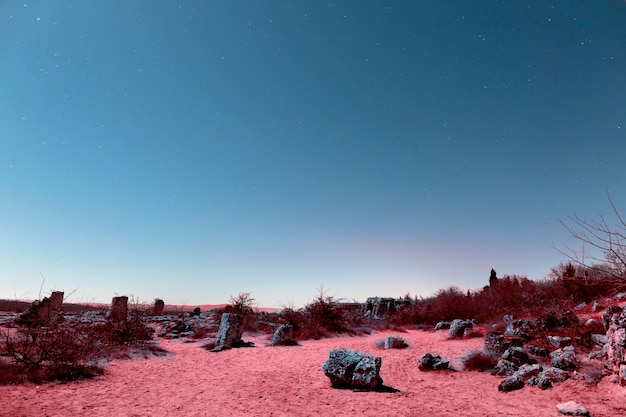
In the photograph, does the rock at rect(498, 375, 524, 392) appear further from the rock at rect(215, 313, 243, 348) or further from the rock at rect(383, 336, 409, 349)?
the rock at rect(215, 313, 243, 348)

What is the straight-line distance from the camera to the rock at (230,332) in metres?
15.1

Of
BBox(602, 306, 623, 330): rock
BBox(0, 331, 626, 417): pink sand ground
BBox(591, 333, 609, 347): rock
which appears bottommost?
BBox(0, 331, 626, 417): pink sand ground

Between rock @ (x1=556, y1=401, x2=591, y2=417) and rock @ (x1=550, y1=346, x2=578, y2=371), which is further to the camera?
rock @ (x1=550, y1=346, x2=578, y2=371)

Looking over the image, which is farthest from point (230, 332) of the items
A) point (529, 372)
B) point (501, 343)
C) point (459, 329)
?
point (529, 372)

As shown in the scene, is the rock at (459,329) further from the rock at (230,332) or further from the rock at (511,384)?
the rock at (230,332)

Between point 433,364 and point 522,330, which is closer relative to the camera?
point 433,364

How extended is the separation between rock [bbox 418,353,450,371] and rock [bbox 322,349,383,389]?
2365 millimetres

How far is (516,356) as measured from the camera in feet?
30.4

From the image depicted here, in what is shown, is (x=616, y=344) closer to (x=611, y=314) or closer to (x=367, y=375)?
(x=611, y=314)

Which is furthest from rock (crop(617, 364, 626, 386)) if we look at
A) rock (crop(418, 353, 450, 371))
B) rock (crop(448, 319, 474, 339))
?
rock (crop(448, 319, 474, 339))

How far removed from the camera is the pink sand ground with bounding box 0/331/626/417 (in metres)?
6.40

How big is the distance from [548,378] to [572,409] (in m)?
1.55

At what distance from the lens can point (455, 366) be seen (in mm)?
9766

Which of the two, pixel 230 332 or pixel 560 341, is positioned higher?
pixel 560 341
